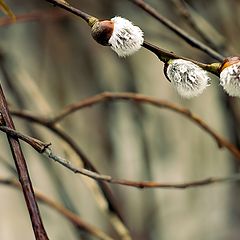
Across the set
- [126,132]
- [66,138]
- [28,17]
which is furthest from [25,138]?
[126,132]

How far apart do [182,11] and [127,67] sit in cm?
67

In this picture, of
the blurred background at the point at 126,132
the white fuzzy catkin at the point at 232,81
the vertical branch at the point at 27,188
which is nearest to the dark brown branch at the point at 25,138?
the vertical branch at the point at 27,188

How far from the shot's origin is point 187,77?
374mm

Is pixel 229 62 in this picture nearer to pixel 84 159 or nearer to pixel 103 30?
pixel 103 30

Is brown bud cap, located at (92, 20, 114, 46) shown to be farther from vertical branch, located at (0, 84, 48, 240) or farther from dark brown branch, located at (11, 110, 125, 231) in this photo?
dark brown branch, located at (11, 110, 125, 231)

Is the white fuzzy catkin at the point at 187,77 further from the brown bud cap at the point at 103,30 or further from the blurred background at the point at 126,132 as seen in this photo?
the blurred background at the point at 126,132

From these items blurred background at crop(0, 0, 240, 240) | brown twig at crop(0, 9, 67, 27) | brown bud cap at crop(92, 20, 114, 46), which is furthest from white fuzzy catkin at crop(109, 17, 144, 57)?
blurred background at crop(0, 0, 240, 240)

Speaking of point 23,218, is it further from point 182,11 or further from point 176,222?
point 182,11

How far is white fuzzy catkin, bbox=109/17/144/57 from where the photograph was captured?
1.20 feet

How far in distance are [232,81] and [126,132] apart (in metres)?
1.14

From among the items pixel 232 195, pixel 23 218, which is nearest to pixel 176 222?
pixel 232 195

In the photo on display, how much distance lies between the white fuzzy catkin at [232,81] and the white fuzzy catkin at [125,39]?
0.06 meters

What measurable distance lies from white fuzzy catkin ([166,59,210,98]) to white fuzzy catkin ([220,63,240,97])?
0.08 feet

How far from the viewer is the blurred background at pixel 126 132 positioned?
4.06ft
